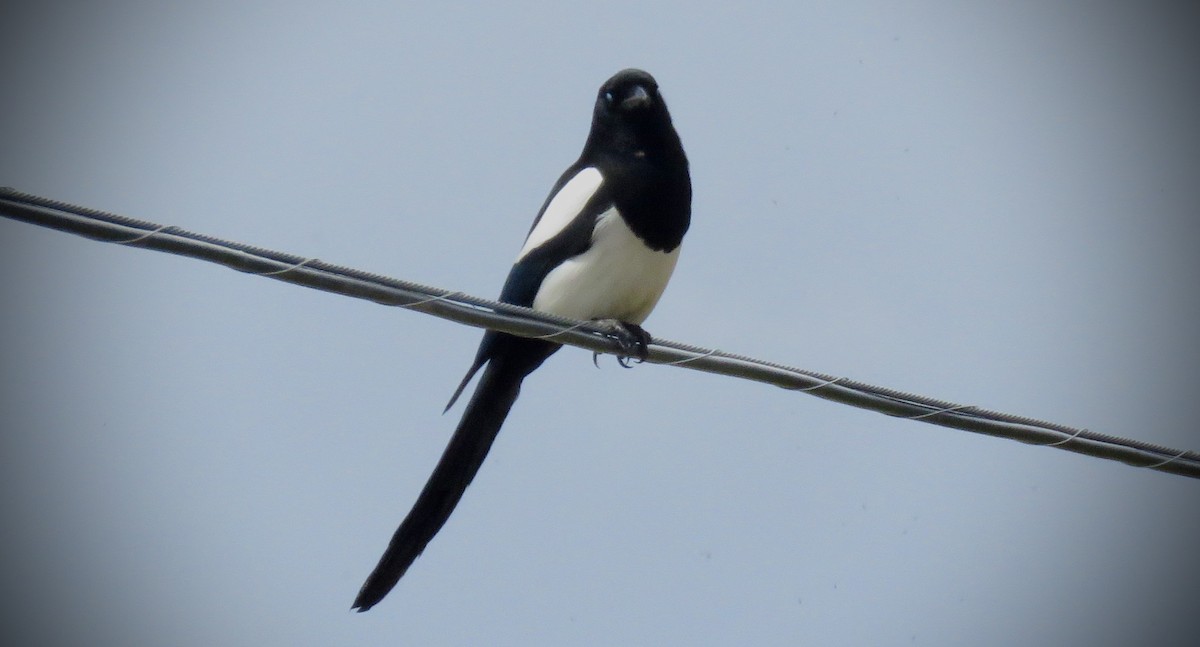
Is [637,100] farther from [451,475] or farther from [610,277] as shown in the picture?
[451,475]

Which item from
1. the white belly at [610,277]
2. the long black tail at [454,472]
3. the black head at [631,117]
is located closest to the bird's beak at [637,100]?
the black head at [631,117]

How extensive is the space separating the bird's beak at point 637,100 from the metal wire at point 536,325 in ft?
3.22

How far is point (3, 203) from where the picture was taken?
238 cm

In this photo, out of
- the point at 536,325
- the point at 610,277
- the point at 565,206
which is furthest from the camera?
the point at 565,206

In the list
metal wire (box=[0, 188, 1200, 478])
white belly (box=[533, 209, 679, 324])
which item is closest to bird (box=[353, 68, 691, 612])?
white belly (box=[533, 209, 679, 324])

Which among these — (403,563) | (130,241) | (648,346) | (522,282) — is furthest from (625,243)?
(130,241)

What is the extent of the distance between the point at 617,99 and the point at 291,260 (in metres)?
1.97

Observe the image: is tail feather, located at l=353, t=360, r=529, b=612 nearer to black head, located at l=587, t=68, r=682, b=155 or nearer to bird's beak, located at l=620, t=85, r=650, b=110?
black head, located at l=587, t=68, r=682, b=155

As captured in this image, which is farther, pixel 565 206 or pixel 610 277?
pixel 565 206

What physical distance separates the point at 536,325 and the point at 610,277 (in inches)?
44.0

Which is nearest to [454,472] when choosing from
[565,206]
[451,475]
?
[451,475]

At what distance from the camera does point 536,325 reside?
298 centimetres

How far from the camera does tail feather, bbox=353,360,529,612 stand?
4.01m

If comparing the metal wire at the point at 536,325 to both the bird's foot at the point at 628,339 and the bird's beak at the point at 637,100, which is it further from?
the bird's beak at the point at 637,100
